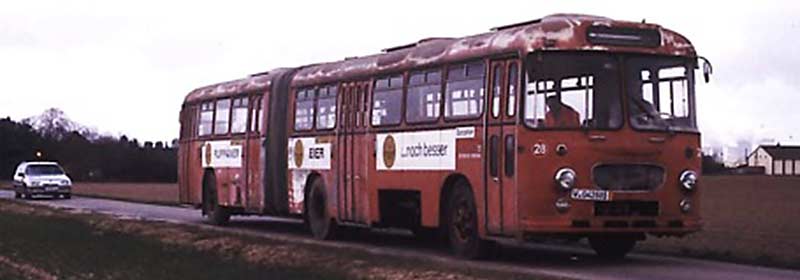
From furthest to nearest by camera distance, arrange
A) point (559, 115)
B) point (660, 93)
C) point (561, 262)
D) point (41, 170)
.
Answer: point (41, 170) → point (561, 262) → point (660, 93) → point (559, 115)

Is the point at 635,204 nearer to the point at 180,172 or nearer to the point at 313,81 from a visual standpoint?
the point at 313,81

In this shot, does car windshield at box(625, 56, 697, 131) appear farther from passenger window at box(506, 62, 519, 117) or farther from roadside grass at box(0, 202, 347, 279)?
roadside grass at box(0, 202, 347, 279)

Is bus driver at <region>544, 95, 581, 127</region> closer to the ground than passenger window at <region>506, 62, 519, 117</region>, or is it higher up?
closer to the ground

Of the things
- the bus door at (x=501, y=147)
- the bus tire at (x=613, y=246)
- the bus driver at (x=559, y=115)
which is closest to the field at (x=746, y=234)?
the bus tire at (x=613, y=246)

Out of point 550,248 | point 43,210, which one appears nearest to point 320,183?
point 550,248

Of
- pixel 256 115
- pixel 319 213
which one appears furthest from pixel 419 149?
pixel 256 115

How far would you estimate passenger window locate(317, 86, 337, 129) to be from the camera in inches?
998

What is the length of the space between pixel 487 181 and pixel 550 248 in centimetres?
476

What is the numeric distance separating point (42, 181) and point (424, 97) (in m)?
36.4

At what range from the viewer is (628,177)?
18.8 m

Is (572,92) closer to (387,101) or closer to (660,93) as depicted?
(660,93)

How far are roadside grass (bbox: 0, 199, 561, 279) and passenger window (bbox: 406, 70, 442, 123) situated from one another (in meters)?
2.10

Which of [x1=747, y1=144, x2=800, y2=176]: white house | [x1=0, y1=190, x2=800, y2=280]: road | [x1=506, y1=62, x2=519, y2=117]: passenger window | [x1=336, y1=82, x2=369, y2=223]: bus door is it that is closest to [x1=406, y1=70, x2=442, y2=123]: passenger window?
[x1=336, y1=82, x2=369, y2=223]: bus door

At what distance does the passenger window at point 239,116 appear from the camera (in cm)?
2983
